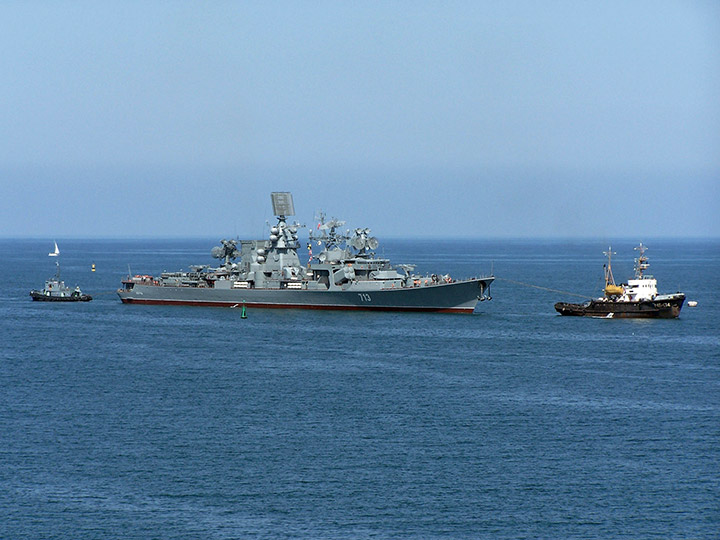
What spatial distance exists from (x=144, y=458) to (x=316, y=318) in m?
61.8

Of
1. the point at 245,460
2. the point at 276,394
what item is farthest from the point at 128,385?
the point at 245,460

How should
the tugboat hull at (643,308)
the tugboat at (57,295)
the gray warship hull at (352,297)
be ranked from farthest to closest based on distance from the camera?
the tugboat at (57,295), the gray warship hull at (352,297), the tugboat hull at (643,308)

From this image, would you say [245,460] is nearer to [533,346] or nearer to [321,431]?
[321,431]

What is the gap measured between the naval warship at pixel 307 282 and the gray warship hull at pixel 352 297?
0.10m

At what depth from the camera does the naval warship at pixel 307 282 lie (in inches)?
4318

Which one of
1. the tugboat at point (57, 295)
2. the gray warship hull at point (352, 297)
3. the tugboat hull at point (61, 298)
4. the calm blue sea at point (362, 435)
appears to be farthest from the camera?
the tugboat at point (57, 295)

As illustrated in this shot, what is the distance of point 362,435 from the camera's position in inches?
2003

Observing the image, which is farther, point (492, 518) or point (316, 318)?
point (316, 318)

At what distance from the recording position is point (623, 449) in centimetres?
4806

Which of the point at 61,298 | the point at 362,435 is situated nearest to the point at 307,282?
the point at 61,298

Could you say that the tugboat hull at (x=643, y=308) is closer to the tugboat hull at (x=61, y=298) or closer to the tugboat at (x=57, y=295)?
the tugboat hull at (x=61, y=298)

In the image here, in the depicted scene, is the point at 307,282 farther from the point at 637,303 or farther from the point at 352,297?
the point at 637,303

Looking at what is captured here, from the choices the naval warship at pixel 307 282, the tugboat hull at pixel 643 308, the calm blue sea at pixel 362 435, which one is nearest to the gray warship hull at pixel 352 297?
the naval warship at pixel 307 282

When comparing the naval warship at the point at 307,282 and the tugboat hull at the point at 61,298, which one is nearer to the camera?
the naval warship at the point at 307,282
